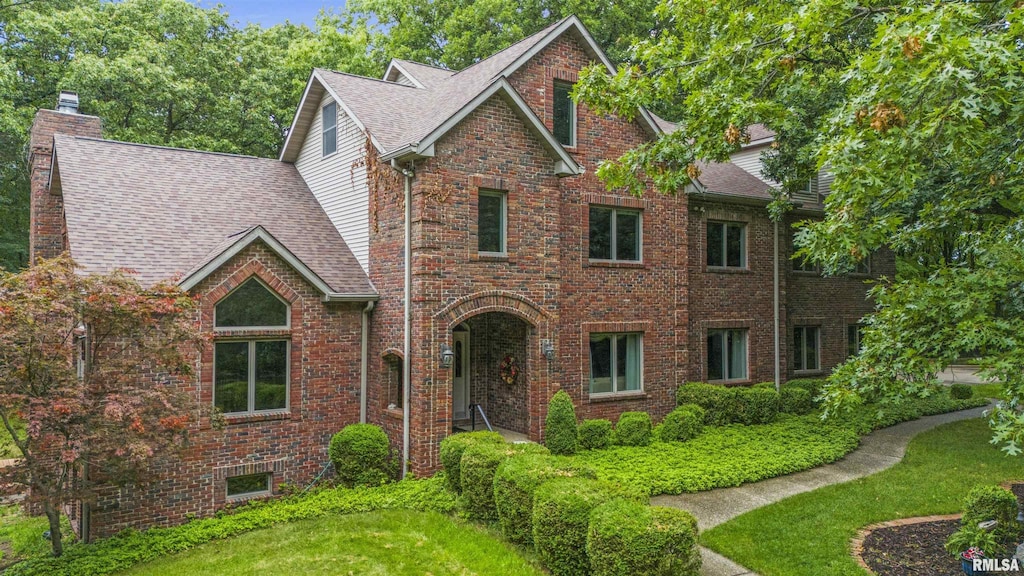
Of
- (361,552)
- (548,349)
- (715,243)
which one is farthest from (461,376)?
(715,243)

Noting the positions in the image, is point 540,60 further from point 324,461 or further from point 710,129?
point 324,461

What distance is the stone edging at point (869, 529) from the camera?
852 centimetres

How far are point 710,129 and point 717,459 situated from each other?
21.8ft

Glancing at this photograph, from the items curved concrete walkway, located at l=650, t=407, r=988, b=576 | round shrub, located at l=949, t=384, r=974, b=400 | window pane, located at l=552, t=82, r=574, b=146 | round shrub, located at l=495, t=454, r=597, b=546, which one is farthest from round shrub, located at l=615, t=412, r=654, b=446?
round shrub, located at l=949, t=384, r=974, b=400

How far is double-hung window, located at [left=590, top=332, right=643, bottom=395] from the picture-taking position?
15305 mm

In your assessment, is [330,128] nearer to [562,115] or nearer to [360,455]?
[562,115]

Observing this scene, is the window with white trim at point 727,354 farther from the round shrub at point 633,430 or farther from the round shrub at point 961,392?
the round shrub at point 961,392

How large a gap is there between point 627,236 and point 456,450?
747 centimetres

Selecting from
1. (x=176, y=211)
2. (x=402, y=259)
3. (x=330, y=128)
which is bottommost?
(x=402, y=259)

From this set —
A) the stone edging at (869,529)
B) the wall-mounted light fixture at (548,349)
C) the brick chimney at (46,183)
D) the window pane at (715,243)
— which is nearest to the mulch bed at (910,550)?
the stone edging at (869,529)

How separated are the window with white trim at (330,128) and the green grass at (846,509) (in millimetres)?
11747

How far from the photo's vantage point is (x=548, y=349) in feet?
44.3

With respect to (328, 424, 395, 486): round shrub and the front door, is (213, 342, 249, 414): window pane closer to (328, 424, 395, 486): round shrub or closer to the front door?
(328, 424, 395, 486): round shrub

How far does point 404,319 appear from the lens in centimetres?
1248
